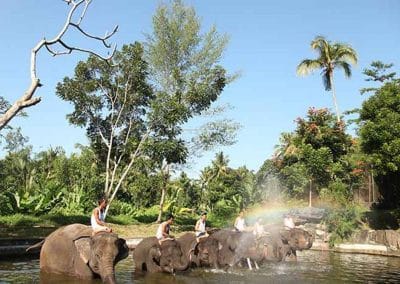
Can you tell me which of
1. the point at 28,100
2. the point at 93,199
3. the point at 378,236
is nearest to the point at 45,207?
the point at 93,199

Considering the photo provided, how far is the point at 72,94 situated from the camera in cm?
2911

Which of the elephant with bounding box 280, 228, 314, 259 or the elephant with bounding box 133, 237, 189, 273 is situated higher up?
the elephant with bounding box 280, 228, 314, 259

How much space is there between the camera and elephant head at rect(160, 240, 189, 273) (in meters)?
15.8

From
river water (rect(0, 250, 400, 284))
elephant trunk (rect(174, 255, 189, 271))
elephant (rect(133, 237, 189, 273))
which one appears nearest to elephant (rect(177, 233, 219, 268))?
river water (rect(0, 250, 400, 284))

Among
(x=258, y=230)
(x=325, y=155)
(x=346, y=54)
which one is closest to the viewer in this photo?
(x=258, y=230)

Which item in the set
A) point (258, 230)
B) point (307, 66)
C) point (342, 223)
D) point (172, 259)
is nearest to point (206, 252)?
point (172, 259)

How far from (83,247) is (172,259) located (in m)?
3.67

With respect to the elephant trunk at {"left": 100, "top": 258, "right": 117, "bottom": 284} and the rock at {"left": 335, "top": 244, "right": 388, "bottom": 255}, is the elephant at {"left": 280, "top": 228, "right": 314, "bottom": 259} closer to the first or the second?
the rock at {"left": 335, "top": 244, "right": 388, "bottom": 255}

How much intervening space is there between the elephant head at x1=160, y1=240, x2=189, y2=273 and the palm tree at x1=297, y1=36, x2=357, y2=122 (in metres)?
35.1

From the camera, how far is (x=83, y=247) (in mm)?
13203

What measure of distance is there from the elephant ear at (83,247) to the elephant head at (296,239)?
10795 mm

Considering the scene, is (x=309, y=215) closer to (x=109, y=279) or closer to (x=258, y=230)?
(x=258, y=230)

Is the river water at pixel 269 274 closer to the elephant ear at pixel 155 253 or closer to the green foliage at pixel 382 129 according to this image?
the elephant ear at pixel 155 253

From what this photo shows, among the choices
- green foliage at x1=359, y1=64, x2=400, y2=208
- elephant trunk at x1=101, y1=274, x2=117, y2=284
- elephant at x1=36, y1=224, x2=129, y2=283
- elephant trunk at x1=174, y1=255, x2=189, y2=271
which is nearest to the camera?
elephant trunk at x1=101, y1=274, x2=117, y2=284
